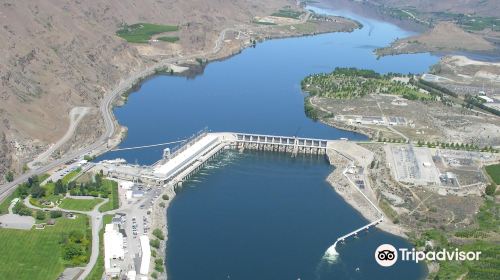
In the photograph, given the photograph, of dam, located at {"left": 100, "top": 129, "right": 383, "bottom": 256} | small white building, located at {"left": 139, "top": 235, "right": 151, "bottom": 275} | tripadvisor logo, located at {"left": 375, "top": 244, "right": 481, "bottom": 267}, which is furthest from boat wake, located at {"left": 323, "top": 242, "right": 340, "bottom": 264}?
small white building, located at {"left": 139, "top": 235, "right": 151, "bottom": 275}

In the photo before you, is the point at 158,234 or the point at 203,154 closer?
the point at 158,234

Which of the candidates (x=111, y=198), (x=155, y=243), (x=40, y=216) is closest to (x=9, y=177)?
(x=40, y=216)

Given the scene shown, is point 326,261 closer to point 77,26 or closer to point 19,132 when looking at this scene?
point 19,132

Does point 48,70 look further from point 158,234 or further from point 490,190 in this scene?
point 490,190

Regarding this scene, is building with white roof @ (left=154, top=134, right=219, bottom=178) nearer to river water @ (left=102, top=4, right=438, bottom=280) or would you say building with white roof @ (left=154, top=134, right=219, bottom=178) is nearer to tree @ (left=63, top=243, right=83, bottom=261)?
river water @ (left=102, top=4, right=438, bottom=280)

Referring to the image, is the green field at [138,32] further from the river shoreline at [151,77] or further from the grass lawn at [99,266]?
the grass lawn at [99,266]

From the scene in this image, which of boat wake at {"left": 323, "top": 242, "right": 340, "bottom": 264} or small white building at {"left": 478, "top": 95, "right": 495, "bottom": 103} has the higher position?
small white building at {"left": 478, "top": 95, "right": 495, "bottom": 103}

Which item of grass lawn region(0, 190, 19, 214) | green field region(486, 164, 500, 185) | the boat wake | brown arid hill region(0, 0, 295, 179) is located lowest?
the boat wake

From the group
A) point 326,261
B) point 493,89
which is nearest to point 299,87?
point 493,89
